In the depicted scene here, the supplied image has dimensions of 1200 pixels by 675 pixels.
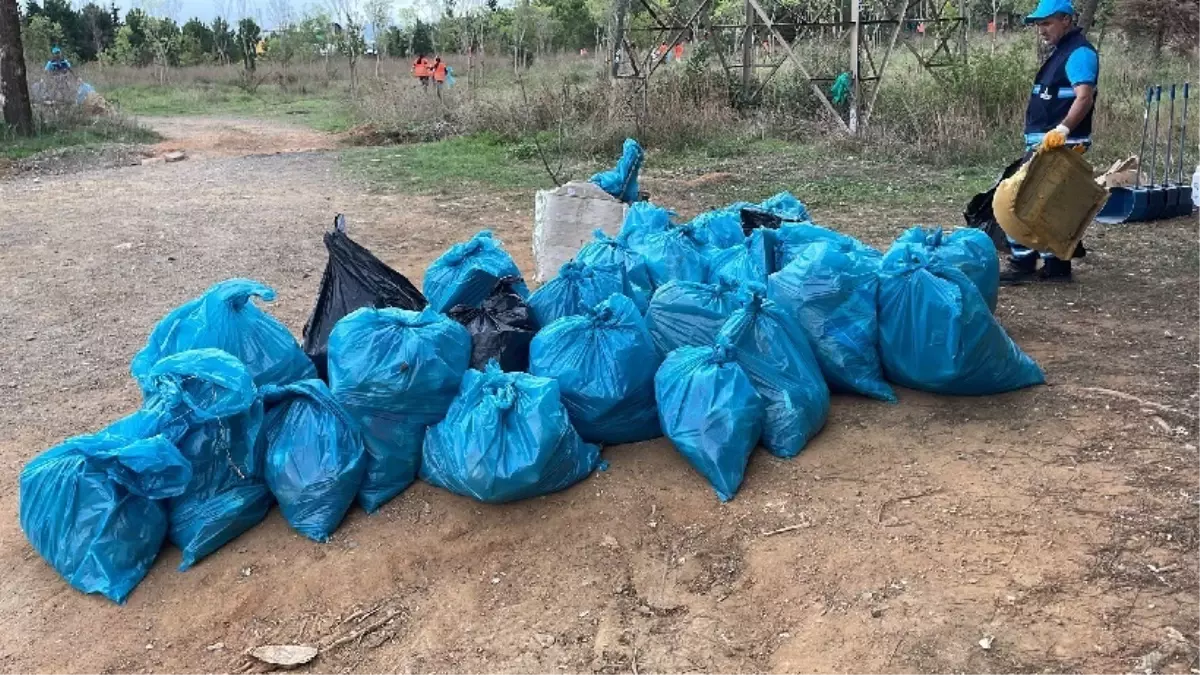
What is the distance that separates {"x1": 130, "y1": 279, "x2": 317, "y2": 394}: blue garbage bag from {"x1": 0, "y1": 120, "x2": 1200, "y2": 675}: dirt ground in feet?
1.68

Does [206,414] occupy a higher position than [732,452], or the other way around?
[206,414]

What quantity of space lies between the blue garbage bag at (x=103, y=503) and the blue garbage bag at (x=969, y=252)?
270 cm

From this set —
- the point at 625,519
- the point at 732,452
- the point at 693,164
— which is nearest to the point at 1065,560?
the point at 732,452

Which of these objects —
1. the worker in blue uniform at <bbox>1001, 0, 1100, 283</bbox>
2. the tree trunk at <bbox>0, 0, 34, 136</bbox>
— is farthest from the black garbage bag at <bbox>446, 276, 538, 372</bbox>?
the tree trunk at <bbox>0, 0, 34, 136</bbox>

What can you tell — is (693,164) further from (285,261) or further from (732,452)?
(732,452)

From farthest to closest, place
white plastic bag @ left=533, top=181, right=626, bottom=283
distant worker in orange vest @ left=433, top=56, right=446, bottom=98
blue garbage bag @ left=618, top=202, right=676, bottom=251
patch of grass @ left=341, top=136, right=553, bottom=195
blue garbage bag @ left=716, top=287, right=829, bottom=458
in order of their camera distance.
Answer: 1. distant worker in orange vest @ left=433, top=56, right=446, bottom=98
2. patch of grass @ left=341, top=136, right=553, bottom=195
3. white plastic bag @ left=533, top=181, right=626, bottom=283
4. blue garbage bag @ left=618, top=202, right=676, bottom=251
5. blue garbage bag @ left=716, top=287, right=829, bottom=458

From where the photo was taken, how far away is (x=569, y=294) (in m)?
3.60

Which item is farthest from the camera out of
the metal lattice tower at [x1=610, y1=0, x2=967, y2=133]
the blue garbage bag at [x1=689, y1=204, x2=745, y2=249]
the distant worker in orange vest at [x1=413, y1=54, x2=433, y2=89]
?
the distant worker in orange vest at [x1=413, y1=54, x2=433, y2=89]

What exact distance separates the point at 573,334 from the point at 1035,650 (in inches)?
61.0

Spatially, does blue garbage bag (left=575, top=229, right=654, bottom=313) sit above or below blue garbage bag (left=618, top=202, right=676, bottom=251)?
below

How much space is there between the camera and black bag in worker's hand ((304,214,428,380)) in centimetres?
352

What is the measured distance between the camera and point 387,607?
2648mm

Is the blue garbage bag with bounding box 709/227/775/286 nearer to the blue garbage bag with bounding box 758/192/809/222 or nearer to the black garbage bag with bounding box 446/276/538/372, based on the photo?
the blue garbage bag with bounding box 758/192/809/222

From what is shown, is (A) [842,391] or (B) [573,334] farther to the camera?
(A) [842,391]
